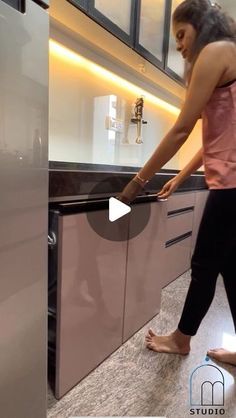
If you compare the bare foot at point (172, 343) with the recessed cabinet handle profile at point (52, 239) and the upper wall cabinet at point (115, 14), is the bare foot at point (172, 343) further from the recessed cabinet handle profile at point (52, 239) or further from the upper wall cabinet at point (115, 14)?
the upper wall cabinet at point (115, 14)

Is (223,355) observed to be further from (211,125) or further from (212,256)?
(211,125)

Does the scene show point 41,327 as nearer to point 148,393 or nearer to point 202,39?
point 148,393

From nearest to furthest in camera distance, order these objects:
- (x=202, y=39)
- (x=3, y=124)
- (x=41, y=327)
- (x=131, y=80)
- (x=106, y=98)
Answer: (x=3, y=124)
(x=41, y=327)
(x=202, y=39)
(x=106, y=98)
(x=131, y=80)

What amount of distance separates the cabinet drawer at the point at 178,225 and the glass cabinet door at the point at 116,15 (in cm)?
Result: 112

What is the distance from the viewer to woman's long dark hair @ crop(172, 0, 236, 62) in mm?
897

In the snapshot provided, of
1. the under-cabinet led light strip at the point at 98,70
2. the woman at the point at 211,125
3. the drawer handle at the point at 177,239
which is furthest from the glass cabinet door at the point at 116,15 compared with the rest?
the drawer handle at the point at 177,239

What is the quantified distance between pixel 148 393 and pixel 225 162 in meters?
0.87

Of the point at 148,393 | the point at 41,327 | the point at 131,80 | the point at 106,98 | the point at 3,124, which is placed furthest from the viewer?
the point at 131,80

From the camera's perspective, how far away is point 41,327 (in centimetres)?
72

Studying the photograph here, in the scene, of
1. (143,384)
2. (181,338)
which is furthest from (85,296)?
(181,338)

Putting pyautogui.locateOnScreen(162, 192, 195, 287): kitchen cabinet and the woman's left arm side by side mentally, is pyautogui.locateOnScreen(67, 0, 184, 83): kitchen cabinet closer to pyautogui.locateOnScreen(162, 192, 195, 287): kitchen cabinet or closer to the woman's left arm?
the woman's left arm

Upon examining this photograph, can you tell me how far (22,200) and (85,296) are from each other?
0.50 metres

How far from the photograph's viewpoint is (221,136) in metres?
0.95

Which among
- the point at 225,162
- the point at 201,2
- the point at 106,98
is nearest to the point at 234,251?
the point at 225,162
